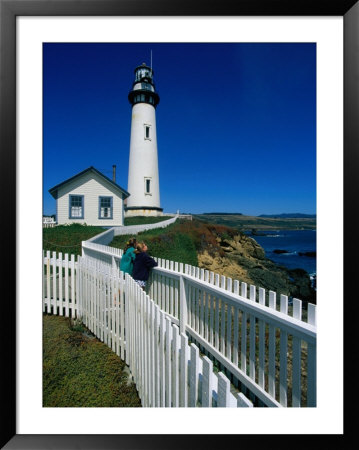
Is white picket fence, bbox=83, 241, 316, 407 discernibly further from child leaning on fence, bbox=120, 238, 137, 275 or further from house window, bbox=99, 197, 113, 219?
house window, bbox=99, 197, 113, 219

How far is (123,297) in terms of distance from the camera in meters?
2.09

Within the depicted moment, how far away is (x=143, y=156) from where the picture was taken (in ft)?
47.0

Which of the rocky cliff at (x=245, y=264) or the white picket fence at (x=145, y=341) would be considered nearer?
the white picket fence at (x=145, y=341)

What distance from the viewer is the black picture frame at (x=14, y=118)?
120cm

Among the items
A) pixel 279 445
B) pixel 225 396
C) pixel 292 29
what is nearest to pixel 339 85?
pixel 292 29

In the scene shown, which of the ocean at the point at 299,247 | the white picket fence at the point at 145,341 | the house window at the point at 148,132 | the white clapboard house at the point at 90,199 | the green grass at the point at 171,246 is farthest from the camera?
the house window at the point at 148,132

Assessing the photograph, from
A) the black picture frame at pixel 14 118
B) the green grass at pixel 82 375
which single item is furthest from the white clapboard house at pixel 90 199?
the black picture frame at pixel 14 118

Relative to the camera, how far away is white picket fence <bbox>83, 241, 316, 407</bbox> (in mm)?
1229

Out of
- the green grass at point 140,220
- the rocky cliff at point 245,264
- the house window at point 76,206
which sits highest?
the house window at point 76,206

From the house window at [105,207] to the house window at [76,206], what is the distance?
904mm

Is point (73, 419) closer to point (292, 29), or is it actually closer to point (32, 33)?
point (32, 33)

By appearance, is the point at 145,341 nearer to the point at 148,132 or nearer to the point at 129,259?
the point at 129,259

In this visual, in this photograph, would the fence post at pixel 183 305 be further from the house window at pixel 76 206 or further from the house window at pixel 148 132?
the house window at pixel 148 132

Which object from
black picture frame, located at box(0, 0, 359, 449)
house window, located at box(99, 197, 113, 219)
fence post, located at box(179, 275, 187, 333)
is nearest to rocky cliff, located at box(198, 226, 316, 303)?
fence post, located at box(179, 275, 187, 333)
